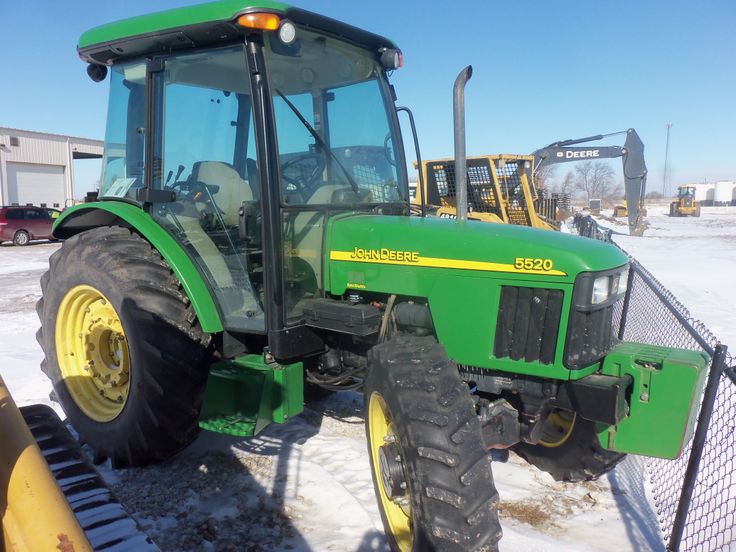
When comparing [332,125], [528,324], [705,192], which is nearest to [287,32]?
[332,125]

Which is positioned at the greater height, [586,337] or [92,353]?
[586,337]

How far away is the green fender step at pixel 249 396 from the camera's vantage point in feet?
9.97

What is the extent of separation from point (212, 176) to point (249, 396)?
1.25 m

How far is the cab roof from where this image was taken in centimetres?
277

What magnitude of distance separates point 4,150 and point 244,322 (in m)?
28.8

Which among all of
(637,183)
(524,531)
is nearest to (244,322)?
(524,531)

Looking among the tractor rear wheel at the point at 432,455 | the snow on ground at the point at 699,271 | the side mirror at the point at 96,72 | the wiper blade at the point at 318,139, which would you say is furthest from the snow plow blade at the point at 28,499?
the snow on ground at the point at 699,271

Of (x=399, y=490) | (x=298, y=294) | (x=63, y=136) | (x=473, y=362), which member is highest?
(x=63, y=136)

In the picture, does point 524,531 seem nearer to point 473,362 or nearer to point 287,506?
point 473,362

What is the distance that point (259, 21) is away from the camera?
270 cm

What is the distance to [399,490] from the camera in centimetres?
257

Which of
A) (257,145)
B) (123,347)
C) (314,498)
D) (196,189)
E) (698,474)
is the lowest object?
(314,498)

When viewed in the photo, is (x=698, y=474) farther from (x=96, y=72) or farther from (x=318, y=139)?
(x=96, y=72)

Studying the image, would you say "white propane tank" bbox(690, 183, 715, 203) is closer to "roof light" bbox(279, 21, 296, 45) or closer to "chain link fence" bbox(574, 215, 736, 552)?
"chain link fence" bbox(574, 215, 736, 552)
